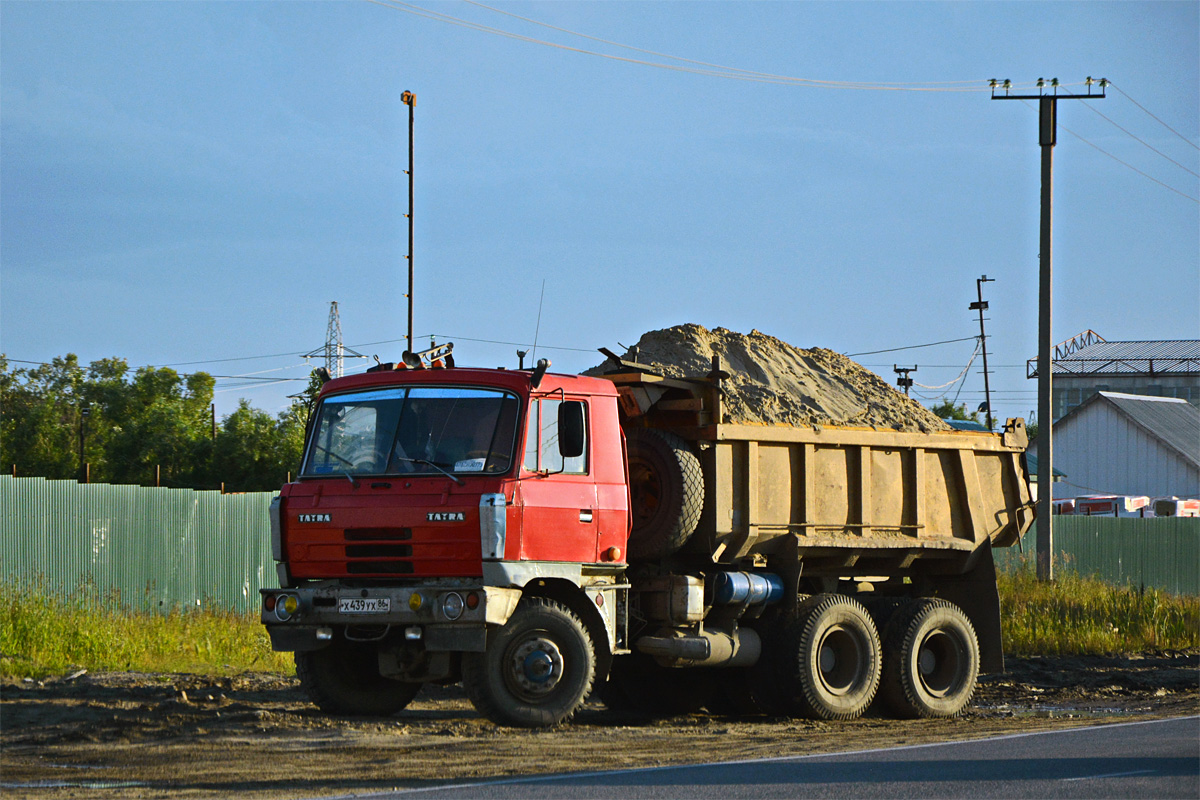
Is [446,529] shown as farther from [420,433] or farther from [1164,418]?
[1164,418]

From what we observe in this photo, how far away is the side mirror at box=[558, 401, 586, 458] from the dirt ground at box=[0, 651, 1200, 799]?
7.41ft

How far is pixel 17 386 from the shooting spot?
61.6 m

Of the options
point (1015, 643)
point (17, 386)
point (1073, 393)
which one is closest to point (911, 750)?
point (1015, 643)

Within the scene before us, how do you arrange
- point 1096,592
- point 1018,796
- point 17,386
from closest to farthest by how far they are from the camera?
point 1018,796
point 1096,592
point 17,386

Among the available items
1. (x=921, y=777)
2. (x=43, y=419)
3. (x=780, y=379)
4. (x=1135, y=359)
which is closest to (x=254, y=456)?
(x=43, y=419)

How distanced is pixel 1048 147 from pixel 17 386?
4862cm

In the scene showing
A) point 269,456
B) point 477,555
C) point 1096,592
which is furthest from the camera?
point 269,456

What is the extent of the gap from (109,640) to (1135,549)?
71.9 ft

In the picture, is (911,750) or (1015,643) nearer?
(911,750)

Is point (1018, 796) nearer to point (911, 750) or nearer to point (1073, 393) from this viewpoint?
point (911, 750)

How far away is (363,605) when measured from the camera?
11195 millimetres

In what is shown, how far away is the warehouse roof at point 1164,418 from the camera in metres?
64.5

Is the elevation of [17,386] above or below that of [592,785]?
above

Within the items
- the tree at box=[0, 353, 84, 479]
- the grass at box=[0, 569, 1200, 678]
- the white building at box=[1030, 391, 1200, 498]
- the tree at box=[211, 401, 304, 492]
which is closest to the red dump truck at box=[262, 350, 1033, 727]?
the grass at box=[0, 569, 1200, 678]
